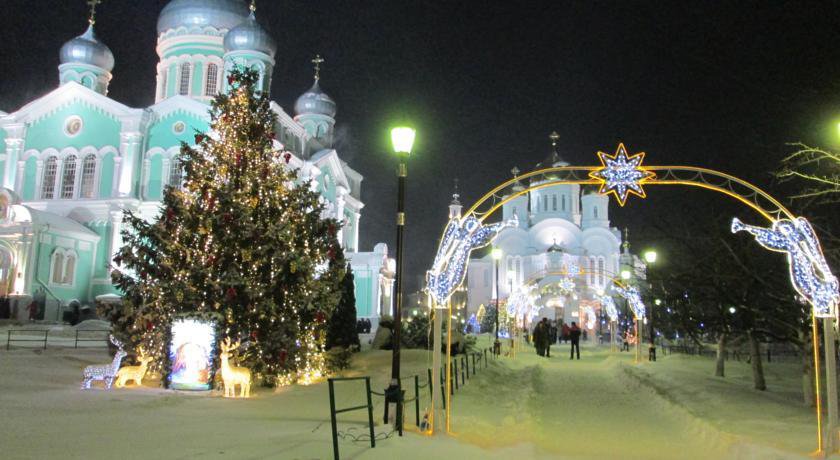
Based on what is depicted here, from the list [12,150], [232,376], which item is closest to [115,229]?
[12,150]

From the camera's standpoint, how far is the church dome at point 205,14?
40406 mm

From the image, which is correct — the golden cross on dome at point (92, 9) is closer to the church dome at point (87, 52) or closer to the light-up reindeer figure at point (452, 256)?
the church dome at point (87, 52)

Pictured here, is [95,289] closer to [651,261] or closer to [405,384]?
[405,384]

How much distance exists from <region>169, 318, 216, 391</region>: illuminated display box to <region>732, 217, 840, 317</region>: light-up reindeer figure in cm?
967

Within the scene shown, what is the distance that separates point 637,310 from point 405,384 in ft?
48.3

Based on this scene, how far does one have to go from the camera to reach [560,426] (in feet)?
39.1

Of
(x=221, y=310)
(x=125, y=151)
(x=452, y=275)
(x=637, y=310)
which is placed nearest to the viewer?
(x=452, y=275)

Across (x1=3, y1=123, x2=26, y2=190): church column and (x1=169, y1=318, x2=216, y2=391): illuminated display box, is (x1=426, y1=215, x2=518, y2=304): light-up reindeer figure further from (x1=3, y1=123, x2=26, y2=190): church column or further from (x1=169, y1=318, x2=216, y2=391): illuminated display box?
(x1=3, y1=123, x2=26, y2=190): church column

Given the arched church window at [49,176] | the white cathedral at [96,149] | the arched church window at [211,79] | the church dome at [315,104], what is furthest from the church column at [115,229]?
the church dome at [315,104]

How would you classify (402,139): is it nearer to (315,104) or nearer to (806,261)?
(806,261)

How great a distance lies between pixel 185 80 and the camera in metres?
40.7

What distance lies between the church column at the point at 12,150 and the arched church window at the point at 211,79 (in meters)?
9.87

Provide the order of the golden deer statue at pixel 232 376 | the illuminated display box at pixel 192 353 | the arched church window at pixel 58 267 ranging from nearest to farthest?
1. the golden deer statue at pixel 232 376
2. the illuminated display box at pixel 192 353
3. the arched church window at pixel 58 267

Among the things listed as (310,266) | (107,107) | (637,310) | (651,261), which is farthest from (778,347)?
(107,107)
